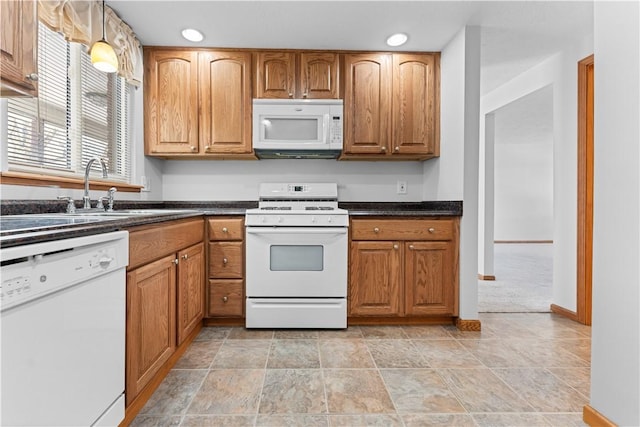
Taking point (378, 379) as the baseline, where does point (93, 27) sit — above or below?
above

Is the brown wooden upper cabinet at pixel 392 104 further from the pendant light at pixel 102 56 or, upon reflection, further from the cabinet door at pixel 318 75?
the pendant light at pixel 102 56

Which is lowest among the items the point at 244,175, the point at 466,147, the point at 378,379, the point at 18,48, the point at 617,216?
the point at 378,379

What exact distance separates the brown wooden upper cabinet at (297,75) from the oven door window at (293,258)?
1.27 metres

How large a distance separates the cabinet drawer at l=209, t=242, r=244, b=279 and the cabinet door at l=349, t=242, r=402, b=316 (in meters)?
0.86

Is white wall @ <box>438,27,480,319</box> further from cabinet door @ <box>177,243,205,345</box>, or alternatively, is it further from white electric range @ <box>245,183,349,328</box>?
cabinet door @ <box>177,243,205,345</box>

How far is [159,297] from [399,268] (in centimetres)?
168

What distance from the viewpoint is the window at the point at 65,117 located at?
1.80m

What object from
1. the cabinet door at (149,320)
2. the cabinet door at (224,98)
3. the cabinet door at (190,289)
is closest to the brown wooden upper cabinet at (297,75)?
the cabinet door at (224,98)

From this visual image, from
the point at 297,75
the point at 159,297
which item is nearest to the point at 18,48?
the point at 159,297

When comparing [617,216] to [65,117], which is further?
[65,117]

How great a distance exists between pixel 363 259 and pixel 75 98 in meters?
2.19

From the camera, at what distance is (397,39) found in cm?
275

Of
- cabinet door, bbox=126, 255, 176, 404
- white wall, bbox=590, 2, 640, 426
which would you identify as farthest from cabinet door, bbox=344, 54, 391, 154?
cabinet door, bbox=126, 255, 176, 404

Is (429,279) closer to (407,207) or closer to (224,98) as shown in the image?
(407,207)
